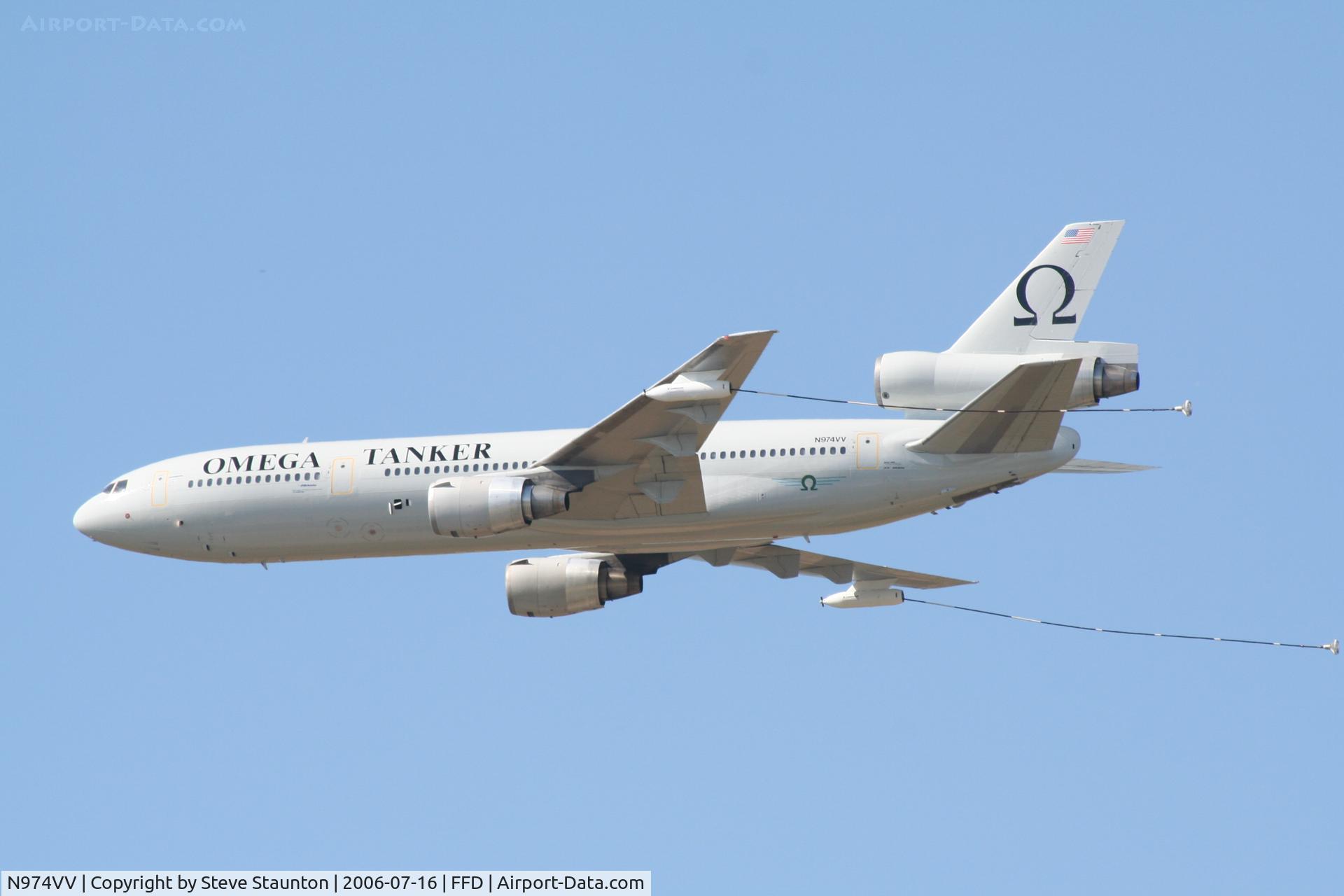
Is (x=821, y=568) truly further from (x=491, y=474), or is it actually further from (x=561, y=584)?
(x=491, y=474)

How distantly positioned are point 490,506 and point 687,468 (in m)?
3.88

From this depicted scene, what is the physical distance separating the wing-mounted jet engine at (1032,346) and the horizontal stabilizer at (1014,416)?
0.84 metres

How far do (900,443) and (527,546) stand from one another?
8064 mm

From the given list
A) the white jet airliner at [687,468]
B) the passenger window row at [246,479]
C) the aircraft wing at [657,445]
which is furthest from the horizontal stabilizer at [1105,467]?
the passenger window row at [246,479]

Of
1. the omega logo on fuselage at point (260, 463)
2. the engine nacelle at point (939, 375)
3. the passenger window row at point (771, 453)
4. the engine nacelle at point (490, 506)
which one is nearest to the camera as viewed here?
the engine nacelle at point (939, 375)

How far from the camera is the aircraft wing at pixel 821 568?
41500mm

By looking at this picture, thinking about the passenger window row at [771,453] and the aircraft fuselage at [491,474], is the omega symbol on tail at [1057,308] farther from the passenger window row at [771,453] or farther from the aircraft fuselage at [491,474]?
the passenger window row at [771,453]

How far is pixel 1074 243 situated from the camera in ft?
119

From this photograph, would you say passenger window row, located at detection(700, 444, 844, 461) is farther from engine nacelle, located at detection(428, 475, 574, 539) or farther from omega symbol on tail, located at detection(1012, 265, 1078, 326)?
omega symbol on tail, located at detection(1012, 265, 1078, 326)

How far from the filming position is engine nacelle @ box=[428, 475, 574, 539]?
112ft

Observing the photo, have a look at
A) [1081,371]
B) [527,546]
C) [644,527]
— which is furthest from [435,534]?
[1081,371]

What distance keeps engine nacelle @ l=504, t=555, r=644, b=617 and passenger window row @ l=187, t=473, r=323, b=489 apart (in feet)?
17.9

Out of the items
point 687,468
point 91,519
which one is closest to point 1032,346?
point 687,468

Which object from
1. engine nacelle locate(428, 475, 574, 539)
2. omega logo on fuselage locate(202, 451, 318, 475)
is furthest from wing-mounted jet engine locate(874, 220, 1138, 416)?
omega logo on fuselage locate(202, 451, 318, 475)
